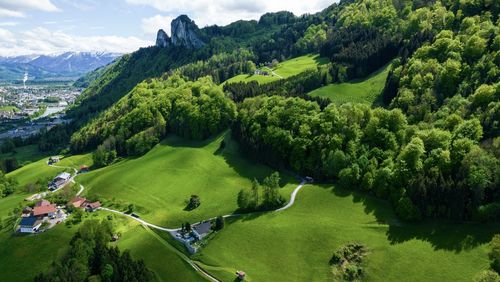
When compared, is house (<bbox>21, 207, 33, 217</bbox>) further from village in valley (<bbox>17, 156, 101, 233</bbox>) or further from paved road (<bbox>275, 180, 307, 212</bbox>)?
paved road (<bbox>275, 180, 307, 212</bbox>)

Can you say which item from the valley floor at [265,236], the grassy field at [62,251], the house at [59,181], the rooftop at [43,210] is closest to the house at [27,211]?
the rooftop at [43,210]

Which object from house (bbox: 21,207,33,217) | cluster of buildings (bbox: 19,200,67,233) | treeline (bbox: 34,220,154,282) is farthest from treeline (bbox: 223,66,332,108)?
treeline (bbox: 34,220,154,282)

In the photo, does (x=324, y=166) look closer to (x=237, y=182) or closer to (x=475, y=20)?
(x=237, y=182)

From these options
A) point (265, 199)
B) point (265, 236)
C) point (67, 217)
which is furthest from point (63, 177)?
point (265, 236)

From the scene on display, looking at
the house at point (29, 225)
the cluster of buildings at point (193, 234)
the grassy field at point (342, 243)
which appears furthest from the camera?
the house at point (29, 225)

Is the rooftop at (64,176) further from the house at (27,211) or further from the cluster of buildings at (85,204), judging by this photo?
the house at (27,211)

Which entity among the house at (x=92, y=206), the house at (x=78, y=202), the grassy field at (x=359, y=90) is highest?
the grassy field at (x=359, y=90)

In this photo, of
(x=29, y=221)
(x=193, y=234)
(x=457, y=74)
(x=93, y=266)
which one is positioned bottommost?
(x=93, y=266)

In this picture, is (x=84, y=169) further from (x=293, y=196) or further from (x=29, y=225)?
(x=293, y=196)
